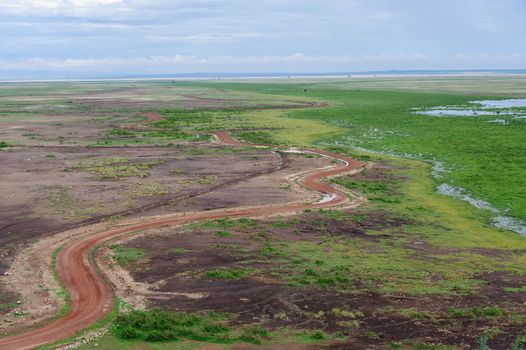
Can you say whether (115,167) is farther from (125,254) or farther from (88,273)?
(88,273)

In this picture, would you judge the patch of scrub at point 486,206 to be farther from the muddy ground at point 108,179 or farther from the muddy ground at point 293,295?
the muddy ground at point 108,179

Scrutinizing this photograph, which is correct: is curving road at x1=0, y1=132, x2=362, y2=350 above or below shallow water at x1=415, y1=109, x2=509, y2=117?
below

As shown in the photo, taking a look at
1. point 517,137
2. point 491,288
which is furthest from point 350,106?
point 491,288

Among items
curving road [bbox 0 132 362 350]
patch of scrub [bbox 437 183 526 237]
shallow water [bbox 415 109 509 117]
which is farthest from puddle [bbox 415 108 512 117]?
curving road [bbox 0 132 362 350]

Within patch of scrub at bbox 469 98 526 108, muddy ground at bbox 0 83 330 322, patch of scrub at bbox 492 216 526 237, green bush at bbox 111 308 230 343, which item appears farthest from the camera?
patch of scrub at bbox 469 98 526 108

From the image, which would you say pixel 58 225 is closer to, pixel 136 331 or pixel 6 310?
pixel 6 310

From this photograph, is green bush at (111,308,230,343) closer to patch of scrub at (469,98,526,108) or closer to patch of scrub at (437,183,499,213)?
patch of scrub at (437,183,499,213)

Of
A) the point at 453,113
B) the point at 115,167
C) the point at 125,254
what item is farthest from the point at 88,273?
the point at 453,113
